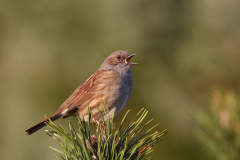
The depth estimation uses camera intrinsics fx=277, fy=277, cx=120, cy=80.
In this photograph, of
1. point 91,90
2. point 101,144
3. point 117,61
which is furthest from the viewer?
point 117,61

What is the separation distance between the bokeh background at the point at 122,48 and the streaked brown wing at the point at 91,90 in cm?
76

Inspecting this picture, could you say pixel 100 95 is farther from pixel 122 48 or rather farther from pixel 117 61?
pixel 122 48

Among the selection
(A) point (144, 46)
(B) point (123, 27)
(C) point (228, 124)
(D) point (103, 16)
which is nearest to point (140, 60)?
(A) point (144, 46)

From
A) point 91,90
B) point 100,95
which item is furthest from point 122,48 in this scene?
point 100,95

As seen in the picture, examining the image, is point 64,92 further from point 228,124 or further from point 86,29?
point 228,124

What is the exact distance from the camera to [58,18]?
5125 mm

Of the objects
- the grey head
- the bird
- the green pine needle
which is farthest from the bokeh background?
the green pine needle

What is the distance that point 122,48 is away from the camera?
466cm

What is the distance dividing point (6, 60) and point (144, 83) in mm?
2730

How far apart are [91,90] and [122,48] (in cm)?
121

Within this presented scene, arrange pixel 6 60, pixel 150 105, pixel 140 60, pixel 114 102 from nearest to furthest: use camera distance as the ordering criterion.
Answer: pixel 114 102 < pixel 150 105 < pixel 140 60 < pixel 6 60

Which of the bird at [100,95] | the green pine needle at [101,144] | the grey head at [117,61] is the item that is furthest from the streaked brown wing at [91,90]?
the green pine needle at [101,144]

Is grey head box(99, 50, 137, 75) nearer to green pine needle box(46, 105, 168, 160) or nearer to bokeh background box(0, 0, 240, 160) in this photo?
bokeh background box(0, 0, 240, 160)

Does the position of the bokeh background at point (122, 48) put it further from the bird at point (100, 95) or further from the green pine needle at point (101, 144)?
the green pine needle at point (101, 144)
